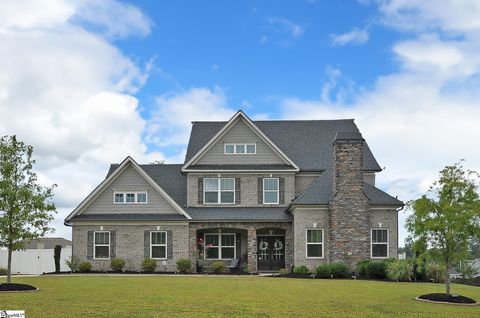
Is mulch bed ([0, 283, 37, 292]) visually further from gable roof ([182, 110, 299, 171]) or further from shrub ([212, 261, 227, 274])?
gable roof ([182, 110, 299, 171])

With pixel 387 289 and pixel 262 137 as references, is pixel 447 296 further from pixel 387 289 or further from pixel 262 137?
pixel 262 137

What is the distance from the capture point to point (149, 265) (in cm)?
3838

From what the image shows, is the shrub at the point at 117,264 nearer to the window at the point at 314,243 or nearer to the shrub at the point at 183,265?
the shrub at the point at 183,265

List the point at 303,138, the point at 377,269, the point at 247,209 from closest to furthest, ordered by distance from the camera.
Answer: the point at 377,269
the point at 247,209
the point at 303,138

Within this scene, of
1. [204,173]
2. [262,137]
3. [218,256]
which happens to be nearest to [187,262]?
[218,256]

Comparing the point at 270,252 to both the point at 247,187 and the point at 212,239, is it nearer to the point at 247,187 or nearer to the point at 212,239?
the point at 212,239

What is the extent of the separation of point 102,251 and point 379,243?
15.5m

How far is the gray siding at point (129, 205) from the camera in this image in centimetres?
4000

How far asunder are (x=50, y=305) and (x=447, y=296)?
12299 millimetres

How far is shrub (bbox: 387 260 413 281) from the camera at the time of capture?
31.6 m

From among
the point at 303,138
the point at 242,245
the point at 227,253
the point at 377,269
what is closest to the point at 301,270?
the point at 377,269

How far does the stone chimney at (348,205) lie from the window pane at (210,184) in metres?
8.20

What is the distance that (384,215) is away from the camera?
122ft

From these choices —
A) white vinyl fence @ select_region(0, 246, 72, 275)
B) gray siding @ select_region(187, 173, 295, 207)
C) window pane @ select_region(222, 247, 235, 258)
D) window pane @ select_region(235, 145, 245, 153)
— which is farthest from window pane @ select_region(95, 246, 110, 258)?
window pane @ select_region(235, 145, 245, 153)
